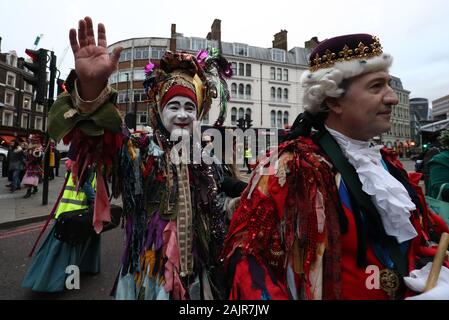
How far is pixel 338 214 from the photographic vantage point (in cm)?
129

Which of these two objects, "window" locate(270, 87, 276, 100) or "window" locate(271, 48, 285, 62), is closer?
"window" locate(270, 87, 276, 100)

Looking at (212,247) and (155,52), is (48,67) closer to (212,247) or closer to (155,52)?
(212,247)

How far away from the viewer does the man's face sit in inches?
54.8

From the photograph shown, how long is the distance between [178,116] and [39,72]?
22.0 feet

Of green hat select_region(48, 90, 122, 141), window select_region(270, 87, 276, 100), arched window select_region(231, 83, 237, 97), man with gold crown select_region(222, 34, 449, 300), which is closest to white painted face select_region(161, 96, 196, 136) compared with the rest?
green hat select_region(48, 90, 122, 141)

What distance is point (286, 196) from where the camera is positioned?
1.30 meters

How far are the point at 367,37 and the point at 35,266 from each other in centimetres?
383

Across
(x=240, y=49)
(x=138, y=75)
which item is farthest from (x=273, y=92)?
(x=138, y=75)

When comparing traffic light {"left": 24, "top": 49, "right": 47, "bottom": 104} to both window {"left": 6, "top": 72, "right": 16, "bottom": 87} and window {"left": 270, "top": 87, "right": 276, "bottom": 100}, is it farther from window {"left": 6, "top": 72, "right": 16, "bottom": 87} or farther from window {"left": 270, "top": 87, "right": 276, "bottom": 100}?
window {"left": 6, "top": 72, "right": 16, "bottom": 87}

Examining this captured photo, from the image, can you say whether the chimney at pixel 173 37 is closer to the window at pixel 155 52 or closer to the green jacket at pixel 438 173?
the window at pixel 155 52

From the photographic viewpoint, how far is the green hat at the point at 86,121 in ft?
4.71

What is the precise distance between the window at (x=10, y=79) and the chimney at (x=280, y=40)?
109 feet

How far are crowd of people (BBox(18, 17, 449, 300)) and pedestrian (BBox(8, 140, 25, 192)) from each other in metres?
10.7
